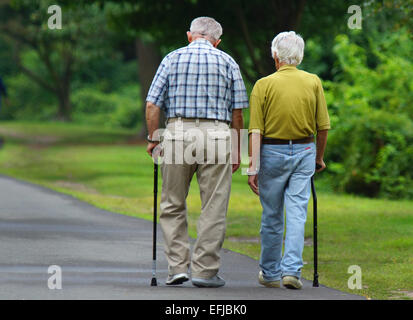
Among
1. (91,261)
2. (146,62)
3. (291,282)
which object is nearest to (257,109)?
(291,282)

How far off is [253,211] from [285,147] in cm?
764

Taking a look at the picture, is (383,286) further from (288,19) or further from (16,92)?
(16,92)

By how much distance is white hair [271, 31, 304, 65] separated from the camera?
7484 mm

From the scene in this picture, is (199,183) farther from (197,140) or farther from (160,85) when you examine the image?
(160,85)

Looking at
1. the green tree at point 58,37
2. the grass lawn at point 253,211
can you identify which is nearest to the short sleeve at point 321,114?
the grass lawn at point 253,211

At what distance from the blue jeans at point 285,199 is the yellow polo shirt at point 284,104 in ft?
0.44

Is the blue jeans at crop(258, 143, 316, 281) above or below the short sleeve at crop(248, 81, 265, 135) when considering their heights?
below

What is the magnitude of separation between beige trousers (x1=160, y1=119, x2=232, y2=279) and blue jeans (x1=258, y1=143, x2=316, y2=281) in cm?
32

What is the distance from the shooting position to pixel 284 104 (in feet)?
24.4

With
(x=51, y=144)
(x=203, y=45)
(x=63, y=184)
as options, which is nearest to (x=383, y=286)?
(x=203, y=45)

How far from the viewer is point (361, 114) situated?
19.2 meters

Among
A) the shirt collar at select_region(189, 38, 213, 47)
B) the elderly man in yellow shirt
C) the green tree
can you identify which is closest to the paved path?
the elderly man in yellow shirt

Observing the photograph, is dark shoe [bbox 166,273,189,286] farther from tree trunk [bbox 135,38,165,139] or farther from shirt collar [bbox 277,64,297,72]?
tree trunk [bbox 135,38,165,139]
